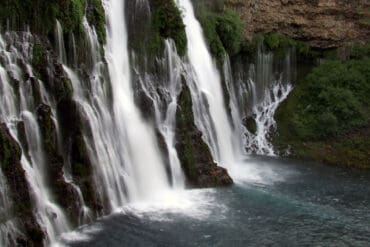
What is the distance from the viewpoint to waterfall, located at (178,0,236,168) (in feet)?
86.1

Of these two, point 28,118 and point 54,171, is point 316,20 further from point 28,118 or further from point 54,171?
point 28,118

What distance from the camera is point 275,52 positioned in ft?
112

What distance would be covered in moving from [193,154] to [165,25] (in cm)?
588

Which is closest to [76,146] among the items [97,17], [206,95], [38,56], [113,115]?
[113,115]

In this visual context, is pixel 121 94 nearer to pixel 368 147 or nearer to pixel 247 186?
pixel 247 186

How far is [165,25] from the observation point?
80.1ft

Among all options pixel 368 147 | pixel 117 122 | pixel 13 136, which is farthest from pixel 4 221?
pixel 368 147

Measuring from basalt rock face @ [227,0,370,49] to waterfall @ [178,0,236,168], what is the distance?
17.7 ft

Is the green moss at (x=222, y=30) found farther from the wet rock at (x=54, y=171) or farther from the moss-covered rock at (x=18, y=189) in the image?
the moss-covered rock at (x=18, y=189)

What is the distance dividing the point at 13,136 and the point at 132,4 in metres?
9.70

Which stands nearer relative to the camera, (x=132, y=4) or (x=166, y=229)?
(x=166, y=229)

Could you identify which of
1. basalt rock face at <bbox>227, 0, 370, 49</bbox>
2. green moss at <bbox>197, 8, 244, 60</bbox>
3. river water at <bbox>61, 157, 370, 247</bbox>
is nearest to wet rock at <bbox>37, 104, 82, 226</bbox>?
river water at <bbox>61, 157, 370, 247</bbox>

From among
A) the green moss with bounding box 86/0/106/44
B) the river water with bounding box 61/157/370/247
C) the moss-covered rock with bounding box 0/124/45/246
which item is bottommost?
the river water with bounding box 61/157/370/247

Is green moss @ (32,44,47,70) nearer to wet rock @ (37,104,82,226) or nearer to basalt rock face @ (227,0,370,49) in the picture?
wet rock @ (37,104,82,226)
